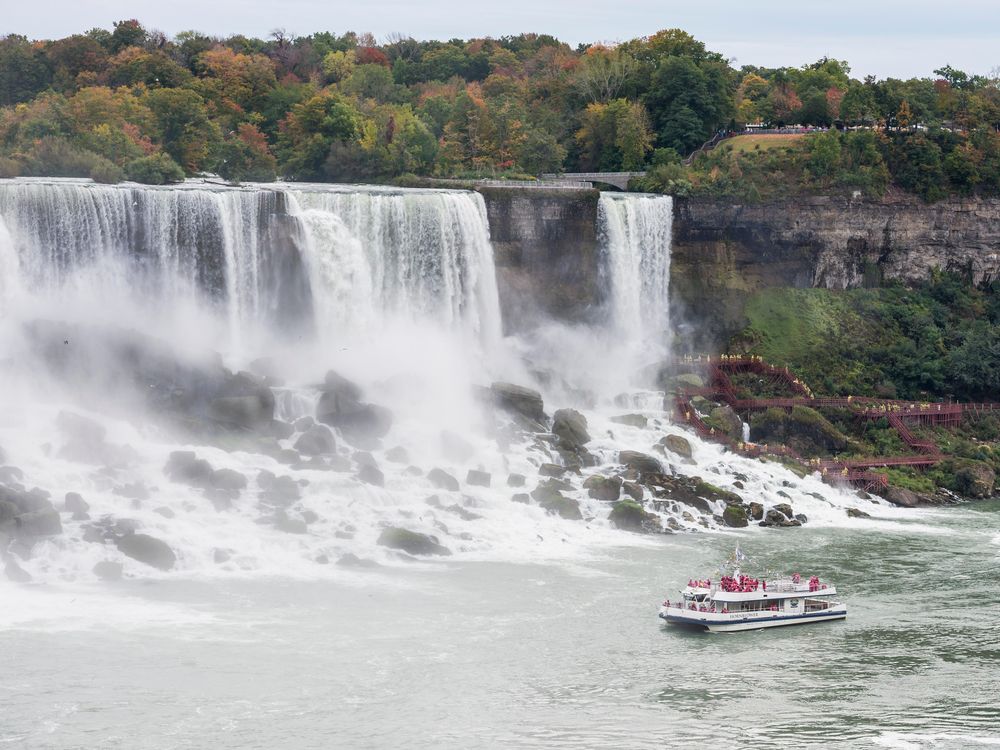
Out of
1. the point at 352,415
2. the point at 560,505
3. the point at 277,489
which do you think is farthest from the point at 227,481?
the point at 560,505

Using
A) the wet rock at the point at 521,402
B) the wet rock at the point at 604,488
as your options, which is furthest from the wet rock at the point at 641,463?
the wet rock at the point at 521,402

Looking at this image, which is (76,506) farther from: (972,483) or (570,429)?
(972,483)

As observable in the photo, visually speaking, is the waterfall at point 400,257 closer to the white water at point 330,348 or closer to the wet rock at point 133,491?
the white water at point 330,348

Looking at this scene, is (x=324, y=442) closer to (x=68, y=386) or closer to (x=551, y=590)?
(x=68, y=386)

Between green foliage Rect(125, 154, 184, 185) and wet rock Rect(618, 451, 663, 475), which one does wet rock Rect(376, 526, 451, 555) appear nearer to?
wet rock Rect(618, 451, 663, 475)

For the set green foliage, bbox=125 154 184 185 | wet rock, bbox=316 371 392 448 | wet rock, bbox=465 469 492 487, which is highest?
green foliage, bbox=125 154 184 185

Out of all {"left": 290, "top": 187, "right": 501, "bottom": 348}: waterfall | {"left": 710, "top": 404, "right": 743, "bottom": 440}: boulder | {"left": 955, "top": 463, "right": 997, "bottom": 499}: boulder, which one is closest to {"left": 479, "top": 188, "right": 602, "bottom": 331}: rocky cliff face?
{"left": 290, "top": 187, "right": 501, "bottom": 348}: waterfall
